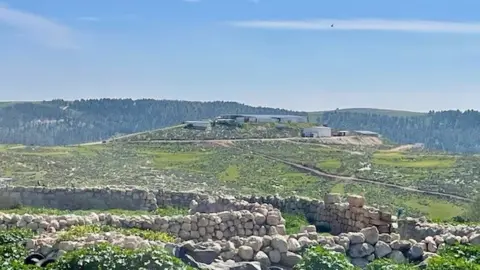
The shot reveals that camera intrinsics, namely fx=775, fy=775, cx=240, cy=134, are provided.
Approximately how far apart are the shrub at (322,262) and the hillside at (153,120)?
402 ft

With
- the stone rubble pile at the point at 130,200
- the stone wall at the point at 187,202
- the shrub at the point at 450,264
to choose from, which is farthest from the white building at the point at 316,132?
the shrub at the point at 450,264

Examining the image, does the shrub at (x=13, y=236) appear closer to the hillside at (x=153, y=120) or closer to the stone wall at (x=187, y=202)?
the stone wall at (x=187, y=202)

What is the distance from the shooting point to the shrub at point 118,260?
1220 centimetres

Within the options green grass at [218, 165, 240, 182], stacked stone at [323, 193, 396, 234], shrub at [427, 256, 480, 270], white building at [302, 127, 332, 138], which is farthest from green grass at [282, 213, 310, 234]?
white building at [302, 127, 332, 138]

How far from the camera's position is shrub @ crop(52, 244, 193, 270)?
12.2 meters

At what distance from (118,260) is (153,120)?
518 feet

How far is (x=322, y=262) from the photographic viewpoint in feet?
42.3

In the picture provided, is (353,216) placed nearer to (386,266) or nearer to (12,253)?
(386,266)

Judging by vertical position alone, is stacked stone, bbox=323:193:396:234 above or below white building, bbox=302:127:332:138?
above

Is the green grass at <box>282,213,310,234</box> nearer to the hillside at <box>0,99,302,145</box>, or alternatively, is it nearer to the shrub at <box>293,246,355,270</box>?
the shrub at <box>293,246,355,270</box>

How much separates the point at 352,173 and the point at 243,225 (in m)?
35.1

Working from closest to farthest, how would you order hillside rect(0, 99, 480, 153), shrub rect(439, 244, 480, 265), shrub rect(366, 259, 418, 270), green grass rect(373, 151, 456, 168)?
shrub rect(366, 259, 418, 270), shrub rect(439, 244, 480, 265), green grass rect(373, 151, 456, 168), hillside rect(0, 99, 480, 153)

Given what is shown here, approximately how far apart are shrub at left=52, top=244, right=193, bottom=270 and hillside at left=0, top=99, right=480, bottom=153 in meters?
122

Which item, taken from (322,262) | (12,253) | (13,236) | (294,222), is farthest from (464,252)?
(13,236)
